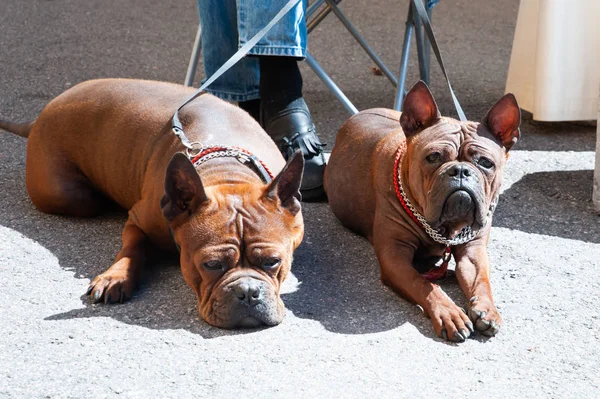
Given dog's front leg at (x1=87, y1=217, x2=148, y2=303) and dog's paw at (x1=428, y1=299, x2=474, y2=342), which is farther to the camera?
dog's front leg at (x1=87, y1=217, x2=148, y2=303)

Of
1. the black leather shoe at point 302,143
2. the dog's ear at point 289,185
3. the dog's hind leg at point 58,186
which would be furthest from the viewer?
the black leather shoe at point 302,143

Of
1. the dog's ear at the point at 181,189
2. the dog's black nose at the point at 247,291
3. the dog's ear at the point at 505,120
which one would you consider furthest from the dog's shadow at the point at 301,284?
the dog's ear at the point at 505,120

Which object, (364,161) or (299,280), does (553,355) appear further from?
(364,161)

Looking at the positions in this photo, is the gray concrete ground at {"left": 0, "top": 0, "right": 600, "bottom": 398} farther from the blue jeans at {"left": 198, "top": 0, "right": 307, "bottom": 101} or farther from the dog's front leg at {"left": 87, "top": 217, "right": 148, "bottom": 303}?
the blue jeans at {"left": 198, "top": 0, "right": 307, "bottom": 101}

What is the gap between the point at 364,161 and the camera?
3.80 m

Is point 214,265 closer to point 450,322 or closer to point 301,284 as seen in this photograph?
point 301,284

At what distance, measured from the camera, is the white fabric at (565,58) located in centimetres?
489

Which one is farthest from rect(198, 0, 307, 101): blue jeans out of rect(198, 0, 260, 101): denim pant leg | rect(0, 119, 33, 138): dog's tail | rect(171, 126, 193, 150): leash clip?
rect(0, 119, 33, 138): dog's tail

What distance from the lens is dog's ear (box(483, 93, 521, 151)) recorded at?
10.6 feet

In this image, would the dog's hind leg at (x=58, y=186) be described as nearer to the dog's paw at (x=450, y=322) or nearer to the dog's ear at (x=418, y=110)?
the dog's ear at (x=418, y=110)

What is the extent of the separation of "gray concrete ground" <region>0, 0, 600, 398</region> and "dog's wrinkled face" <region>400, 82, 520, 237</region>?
0.35m

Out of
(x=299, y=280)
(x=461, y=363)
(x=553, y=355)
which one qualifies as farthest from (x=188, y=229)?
(x=553, y=355)

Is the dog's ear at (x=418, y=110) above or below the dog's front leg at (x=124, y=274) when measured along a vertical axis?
above

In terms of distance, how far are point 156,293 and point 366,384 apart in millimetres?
933
